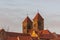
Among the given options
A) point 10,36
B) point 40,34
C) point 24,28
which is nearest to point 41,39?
point 40,34

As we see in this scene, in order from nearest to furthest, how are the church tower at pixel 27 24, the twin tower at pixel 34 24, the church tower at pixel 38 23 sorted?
1. the church tower at pixel 38 23
2. the twin tower at pixel 34 24
3. the church tower at pixel 27 24

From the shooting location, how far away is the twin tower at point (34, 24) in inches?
3184

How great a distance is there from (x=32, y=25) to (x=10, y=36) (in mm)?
11033

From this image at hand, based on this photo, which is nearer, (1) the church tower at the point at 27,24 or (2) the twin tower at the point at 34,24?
(2) the twin tower at the point at 34,24

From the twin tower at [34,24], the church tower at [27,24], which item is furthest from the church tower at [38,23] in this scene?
the church tower at [27,24]

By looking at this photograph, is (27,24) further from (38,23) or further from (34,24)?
(38,23)

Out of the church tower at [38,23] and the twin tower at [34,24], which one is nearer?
the church tower at [38,23]

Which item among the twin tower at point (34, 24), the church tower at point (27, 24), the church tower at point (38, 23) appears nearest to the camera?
the church tower at point (38, 23)

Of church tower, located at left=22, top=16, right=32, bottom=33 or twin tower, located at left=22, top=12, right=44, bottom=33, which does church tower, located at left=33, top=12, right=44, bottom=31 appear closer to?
twin tower, located at left=22, top=12, right=44, bottom=33

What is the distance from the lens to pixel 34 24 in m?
81.6

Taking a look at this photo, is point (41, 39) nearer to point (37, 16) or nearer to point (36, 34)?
point (36, 34)

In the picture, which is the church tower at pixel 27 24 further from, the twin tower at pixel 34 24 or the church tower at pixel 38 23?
the church tower at pixel 38 23

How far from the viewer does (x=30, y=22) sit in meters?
82.8

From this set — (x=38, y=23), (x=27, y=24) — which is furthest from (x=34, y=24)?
(x=27, y=24)
